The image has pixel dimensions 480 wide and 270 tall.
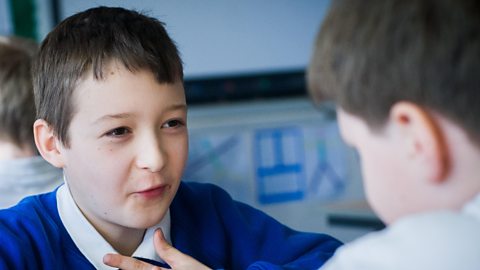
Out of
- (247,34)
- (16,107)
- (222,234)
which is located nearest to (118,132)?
(222,234)

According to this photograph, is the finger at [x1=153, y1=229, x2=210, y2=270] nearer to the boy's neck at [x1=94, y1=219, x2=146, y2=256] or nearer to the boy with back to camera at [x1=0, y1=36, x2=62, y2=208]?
the boy's neck at [x1=94, y1=219, x2=146, y2=256]

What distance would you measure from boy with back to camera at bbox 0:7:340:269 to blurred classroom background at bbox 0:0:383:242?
166 cm

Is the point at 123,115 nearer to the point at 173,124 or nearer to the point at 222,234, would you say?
the point at 173,124

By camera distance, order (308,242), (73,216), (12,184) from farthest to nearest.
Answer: (12,184) → (308,242) → (73,216)

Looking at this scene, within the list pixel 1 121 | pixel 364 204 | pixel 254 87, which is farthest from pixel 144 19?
pixel 254 87

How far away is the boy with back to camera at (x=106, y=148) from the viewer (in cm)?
84

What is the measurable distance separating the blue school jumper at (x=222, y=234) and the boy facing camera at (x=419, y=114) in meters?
0.28

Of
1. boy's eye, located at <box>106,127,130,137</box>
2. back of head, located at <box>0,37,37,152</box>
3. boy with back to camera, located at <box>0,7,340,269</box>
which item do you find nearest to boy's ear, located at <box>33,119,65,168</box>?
boy with back to camera, located at <box>0,7,340,269</box>

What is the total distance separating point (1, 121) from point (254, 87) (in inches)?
56.5

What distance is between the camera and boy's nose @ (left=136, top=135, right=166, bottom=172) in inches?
32.7

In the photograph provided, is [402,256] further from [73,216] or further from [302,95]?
[302,95]

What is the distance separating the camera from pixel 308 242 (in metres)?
1.01

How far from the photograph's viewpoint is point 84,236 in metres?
0.88

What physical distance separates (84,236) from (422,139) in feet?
1.53
